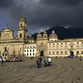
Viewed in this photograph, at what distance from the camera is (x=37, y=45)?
7756 centimetres

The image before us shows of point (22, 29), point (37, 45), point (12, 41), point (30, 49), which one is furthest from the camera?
point (22, 29)

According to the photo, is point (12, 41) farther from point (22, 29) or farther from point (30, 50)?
point (30, 50)

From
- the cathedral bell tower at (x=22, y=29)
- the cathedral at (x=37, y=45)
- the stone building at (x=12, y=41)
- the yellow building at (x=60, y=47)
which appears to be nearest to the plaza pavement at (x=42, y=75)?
the yellow building at (x=60, y=47)

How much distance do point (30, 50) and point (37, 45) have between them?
5.77m

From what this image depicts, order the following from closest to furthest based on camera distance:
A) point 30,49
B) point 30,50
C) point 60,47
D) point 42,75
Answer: point 42,75
point 60,47
point 30,49
point 30,50

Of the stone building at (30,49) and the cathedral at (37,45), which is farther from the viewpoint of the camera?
the stone building at (30,49)

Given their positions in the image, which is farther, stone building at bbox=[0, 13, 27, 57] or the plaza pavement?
stone building at bbox=[0, 13, 27, 57]

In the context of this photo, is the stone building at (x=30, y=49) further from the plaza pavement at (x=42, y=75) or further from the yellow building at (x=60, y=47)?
the plaza pavement at (x=42, y=75)

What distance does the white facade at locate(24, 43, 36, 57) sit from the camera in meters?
79.1

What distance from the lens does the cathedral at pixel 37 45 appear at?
69.2m

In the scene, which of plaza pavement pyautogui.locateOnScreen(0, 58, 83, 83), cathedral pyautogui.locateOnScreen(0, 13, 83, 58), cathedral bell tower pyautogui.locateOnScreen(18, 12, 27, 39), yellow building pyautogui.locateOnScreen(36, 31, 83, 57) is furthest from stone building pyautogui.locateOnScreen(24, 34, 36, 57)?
plaza pavement pyautogui.locateOnScreen(0, 58, 83, 83)

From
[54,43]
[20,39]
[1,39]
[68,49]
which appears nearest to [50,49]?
[54,43]

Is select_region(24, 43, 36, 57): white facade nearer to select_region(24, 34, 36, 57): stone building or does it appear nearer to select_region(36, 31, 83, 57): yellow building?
select_region(24, 34, 36, 57): stone building

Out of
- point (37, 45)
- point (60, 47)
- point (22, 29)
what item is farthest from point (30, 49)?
point (60, 47)
